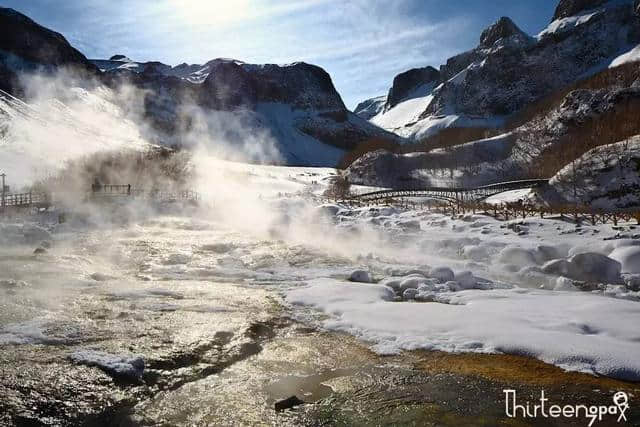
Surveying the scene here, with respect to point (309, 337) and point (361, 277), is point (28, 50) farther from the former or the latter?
point (309, 337)

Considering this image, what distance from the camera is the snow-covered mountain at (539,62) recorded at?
13525 centimetres

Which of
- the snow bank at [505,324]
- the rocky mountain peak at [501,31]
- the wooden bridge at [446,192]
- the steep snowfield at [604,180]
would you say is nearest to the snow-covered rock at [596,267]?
the snow bank at [505,324]

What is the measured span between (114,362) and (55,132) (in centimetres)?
8501

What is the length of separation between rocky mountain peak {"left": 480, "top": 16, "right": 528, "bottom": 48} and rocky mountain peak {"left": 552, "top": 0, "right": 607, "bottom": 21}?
1467 cm

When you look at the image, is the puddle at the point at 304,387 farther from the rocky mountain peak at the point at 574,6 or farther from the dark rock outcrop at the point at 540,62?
the rocky mountain peak at the point at 574,6

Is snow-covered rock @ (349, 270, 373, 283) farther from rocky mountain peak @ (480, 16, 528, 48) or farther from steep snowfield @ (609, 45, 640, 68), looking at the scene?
rocky mountain peak @ (480, 16, 528, 48)

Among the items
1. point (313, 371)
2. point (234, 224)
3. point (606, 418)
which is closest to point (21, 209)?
point (234, 224)

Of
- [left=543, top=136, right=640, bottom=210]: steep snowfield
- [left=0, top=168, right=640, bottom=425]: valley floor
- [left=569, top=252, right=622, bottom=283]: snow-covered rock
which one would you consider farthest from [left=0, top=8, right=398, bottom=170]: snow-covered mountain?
[left=569, top=252, right=622, bottom=283]: snow-covered rock

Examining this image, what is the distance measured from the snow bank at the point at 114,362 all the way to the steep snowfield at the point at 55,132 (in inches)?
1744

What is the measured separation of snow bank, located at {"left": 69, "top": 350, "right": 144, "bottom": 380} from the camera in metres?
6.27

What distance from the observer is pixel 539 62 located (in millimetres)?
142250

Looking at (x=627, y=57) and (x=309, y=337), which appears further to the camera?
(x=627, y=57)

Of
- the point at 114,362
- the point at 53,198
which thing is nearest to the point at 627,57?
the point at 53,198

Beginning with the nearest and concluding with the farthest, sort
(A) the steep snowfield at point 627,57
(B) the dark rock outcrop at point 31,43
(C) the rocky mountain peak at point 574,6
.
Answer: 1. (B) the dark rock outcrop at point 31,43
2. (A) the steep snowfield at point 627,57
3. (C) the rocky mountain peak at point 574,6
